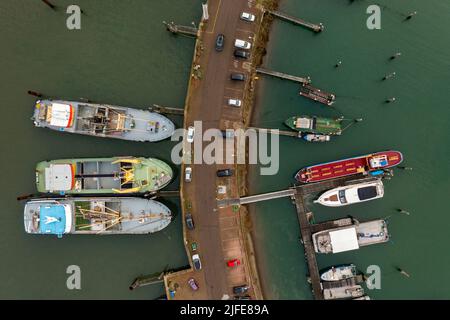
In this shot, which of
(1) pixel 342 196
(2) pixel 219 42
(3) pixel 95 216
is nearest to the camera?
(3) pixel 95 216

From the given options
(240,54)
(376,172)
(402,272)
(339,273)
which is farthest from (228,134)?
(402,272)

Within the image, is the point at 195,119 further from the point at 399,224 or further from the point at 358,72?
the point at 399,224

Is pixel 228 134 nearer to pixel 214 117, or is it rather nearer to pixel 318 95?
pixel 214 117

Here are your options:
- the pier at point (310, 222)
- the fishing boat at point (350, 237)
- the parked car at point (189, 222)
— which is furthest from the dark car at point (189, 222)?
the fishing boat at point (350, 237)

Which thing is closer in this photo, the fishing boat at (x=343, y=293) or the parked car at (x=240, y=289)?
the parked car at (x=240, y=289)

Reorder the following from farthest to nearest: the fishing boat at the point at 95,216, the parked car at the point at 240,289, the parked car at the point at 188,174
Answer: the parked car at the point at 240,289
the parked car at the point at 188,174
the fishing boat at the point at 95,216

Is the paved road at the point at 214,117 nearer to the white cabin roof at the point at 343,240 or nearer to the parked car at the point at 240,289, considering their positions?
the parked car at the point at 240,289

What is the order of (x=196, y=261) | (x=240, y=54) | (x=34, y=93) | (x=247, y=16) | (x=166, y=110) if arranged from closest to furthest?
(x=196, y=261)
(x=240, y=54)
(x=247, y=16)
(x=34, y=93)
(x=166, y=110)
